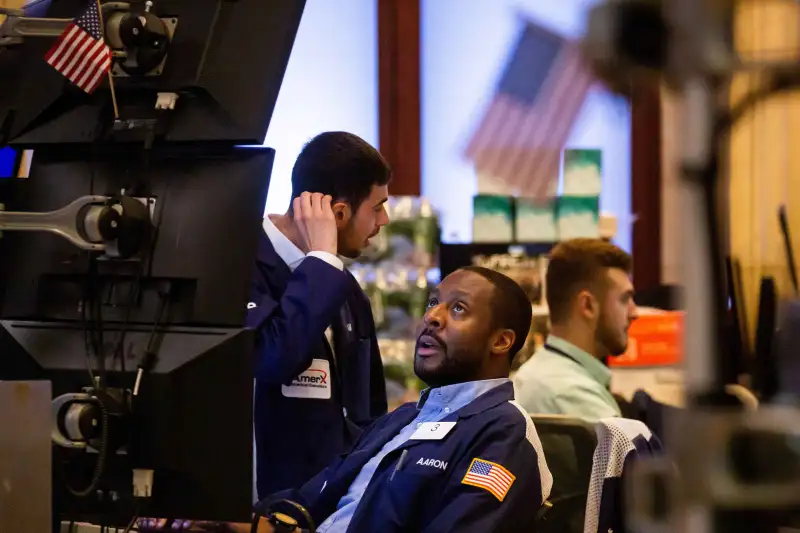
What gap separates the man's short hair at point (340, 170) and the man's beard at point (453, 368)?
1.17ft

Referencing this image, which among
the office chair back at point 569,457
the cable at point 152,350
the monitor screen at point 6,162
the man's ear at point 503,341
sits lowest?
the office chair back at point 569,457

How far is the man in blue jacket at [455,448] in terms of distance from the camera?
1.51m

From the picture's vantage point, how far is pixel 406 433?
175 cm

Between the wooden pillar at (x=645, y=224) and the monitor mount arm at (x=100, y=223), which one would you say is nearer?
the monitor mount arm at (x=100, y=223)

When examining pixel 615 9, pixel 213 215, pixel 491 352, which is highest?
pixel 615 9

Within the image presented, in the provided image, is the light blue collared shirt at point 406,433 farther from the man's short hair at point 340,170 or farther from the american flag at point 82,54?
the american flag at point 82,54

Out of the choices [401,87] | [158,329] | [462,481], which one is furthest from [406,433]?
[401,87]

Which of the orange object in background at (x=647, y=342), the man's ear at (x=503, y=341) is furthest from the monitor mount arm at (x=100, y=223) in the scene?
the orange object in background at (x=647, y=342)

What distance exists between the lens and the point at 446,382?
1.75 meters

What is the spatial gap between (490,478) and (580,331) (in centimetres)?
110

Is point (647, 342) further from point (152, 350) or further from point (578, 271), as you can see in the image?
point (152, 350)

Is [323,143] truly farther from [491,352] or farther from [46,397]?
[46,397]

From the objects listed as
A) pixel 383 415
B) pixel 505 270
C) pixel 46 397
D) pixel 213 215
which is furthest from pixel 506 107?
pixel 505 270

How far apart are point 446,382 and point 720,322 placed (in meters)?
1.23
